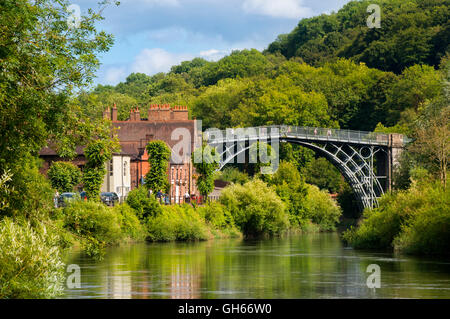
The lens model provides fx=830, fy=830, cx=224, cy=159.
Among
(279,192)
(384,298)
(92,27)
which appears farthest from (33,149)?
(279,192)

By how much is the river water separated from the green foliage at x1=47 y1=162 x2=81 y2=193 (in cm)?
1328

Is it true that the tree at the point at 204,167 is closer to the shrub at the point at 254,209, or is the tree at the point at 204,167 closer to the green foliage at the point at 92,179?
the shrub at the point at 254,209

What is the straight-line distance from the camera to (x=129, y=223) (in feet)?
169

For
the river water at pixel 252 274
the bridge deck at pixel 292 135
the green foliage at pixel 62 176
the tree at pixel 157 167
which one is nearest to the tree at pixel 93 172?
the green foliage at pixel 62 176

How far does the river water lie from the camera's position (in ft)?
89.4

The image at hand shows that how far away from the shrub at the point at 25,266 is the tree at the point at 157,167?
38.5 metres

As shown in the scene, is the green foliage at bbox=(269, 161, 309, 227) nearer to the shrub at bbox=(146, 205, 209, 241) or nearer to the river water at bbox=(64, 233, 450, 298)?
the shrub at bbox=(146, 205, 209, 241)

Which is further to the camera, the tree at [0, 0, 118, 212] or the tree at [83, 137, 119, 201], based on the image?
the tree at [83, 137, 119, 201]

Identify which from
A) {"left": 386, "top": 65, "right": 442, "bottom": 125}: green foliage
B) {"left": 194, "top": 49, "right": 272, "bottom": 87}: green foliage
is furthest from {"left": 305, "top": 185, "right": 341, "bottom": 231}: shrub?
{"left": 194, "top": 49, "right": 272, "bottom": 87}: green foliage

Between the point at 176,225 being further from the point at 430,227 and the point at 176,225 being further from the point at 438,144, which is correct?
the point at 430,227

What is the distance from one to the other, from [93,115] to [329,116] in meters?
79.0

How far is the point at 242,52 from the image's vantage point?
155 m

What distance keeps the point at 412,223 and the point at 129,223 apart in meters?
18.7
